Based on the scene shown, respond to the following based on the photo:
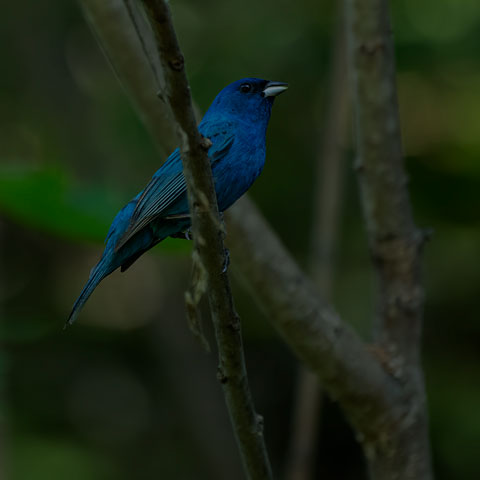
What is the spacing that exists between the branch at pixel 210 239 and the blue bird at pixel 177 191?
50 cm

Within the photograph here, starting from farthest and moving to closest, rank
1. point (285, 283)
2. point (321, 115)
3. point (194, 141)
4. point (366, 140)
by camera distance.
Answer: point (321, 115), point (366, 140), point (285, 283), point (194, 141)

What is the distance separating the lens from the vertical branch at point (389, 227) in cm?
339

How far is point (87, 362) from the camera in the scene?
20.9 ft

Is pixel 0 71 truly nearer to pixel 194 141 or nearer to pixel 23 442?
pixel 23 442

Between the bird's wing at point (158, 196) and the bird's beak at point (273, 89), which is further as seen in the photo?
the bird's beak at point (273, 89)

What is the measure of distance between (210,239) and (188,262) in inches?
159

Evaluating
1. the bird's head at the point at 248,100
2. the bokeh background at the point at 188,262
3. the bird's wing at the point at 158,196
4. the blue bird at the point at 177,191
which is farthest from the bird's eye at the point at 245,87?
the bokeh background at the point at 188,262

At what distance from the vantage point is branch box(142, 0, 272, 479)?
5.98 ft

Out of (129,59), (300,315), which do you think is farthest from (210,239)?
(129,59)

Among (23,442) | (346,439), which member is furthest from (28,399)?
(346,439)

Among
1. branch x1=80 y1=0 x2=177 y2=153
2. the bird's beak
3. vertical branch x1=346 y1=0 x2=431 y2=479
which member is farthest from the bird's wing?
vertical branch x1=346 y1=0 x2=431 y2=479

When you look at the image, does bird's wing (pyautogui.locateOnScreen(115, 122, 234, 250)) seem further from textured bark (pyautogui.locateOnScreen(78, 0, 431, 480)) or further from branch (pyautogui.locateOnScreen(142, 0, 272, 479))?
branch (pyautogui.locateOnScreen(142, 0, 272, 479))

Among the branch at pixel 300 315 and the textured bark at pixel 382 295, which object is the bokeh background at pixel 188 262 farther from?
the branch at pixel 300 315

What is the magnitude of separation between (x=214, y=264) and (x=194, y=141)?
322 millimetres
